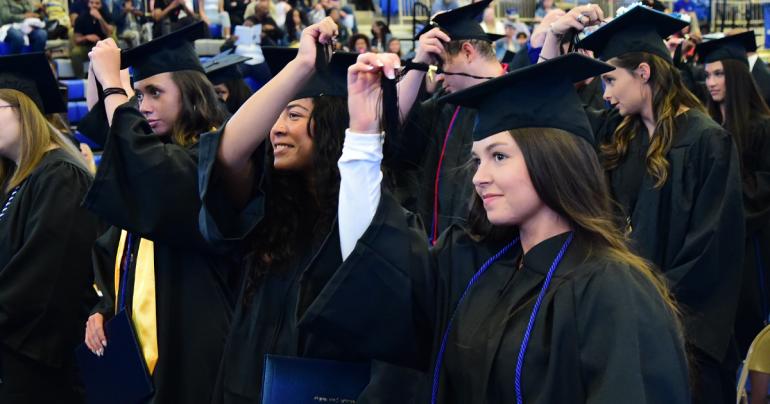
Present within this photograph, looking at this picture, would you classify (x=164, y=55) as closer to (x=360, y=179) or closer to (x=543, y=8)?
(x=360, y=179)

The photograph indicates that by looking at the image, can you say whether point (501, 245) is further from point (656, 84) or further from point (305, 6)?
point (305, 6)

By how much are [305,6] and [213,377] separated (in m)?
15.0

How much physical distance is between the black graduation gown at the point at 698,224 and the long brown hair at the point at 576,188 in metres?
1.93

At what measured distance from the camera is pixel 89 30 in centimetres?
1402

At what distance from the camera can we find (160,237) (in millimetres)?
2947

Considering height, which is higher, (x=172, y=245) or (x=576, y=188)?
(x=576, y=188)

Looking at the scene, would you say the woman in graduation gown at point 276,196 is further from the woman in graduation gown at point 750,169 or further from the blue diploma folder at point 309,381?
the woman in graduation gown at point 750,169

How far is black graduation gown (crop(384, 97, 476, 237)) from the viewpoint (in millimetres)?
4348

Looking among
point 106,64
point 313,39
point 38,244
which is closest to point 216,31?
point 38,244

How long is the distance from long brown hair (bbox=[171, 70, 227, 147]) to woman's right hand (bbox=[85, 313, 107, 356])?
26.0 inches

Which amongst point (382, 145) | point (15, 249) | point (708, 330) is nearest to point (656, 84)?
point (708, 330)

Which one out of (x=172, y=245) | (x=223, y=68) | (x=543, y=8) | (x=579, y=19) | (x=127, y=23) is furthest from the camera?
(x=543, y=8)

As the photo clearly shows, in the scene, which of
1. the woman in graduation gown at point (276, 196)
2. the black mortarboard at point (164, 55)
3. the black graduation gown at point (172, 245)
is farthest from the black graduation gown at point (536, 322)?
the black mortarboard at point (164, 55)

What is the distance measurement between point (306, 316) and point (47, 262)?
1.96 meters
